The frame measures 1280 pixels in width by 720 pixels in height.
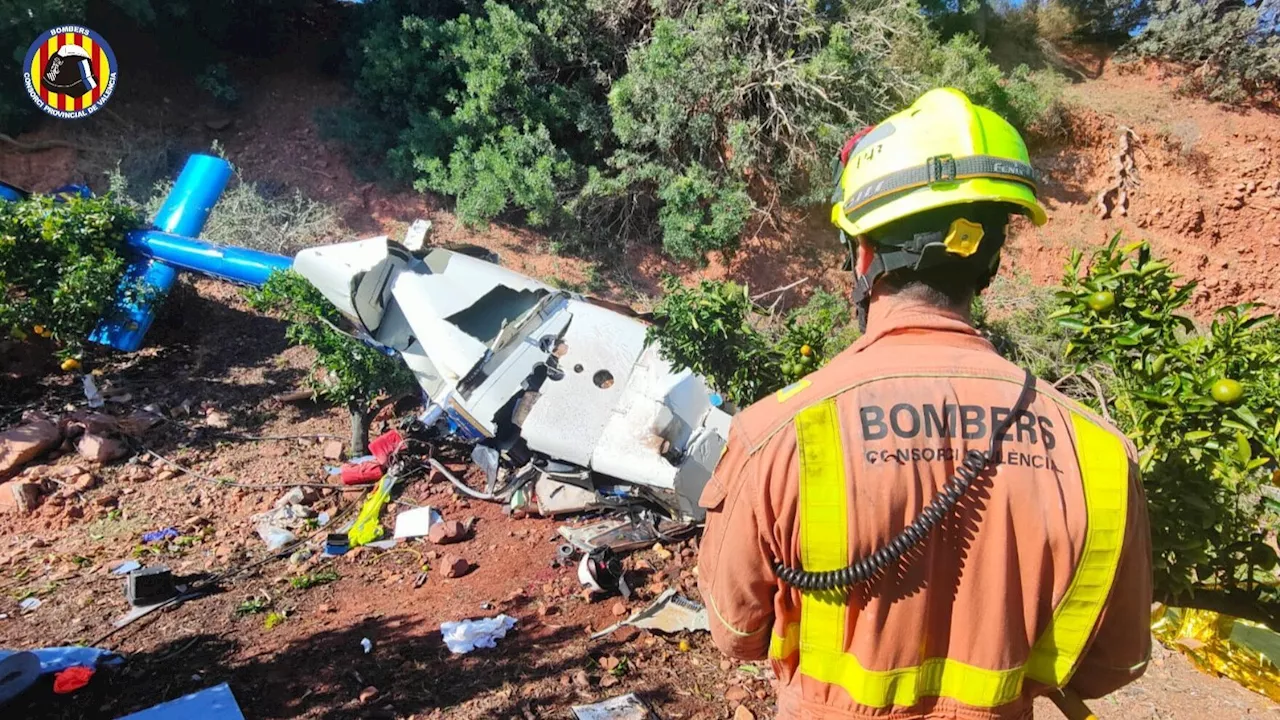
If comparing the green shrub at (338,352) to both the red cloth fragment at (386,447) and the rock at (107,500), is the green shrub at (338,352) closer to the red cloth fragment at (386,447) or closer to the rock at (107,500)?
the red cloth fragment at (386,447)

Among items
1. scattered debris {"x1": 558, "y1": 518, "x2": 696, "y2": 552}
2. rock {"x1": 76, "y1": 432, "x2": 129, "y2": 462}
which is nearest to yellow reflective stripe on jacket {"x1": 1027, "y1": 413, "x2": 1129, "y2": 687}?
scattered debris {"x1": 558, "y1": 518, "x2": 696, "y2": 552}

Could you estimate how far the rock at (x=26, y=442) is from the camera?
5297 millimetres

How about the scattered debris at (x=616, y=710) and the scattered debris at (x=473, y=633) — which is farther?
the scattered debris at (x=473, y=633)

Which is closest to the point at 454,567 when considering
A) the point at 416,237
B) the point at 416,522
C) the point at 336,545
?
the point at 416,522

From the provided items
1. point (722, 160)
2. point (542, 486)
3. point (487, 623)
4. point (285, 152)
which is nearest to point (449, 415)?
point (542, 486)

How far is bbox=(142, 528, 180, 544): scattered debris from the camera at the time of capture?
4781mm

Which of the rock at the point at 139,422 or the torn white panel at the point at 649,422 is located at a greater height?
the torn white panel at the point at 649,422

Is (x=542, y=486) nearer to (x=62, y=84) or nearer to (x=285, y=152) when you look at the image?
(x=285, y=152)

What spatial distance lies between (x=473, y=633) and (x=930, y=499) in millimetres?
3116

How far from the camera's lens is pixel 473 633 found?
3684 millimetres

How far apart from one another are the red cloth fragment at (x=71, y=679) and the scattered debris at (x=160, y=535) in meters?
1.62

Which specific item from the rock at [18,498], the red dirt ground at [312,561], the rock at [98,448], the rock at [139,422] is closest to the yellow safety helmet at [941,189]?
the red dirt ground at [312,561]

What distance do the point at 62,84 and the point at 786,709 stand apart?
11286 millimetres

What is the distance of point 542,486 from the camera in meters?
4.91
